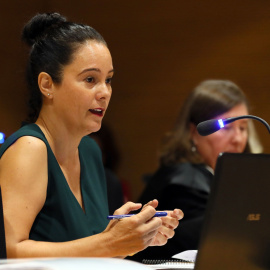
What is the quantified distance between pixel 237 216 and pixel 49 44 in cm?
100

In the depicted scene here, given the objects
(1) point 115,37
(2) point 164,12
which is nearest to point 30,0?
(1) point 115,37

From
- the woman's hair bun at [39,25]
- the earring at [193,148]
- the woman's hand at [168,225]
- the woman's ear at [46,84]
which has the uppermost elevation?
the woman's hair bun at [39,25]

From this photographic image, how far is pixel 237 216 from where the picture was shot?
146cm

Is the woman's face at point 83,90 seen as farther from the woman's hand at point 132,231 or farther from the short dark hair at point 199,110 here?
the short dark hair at point 199,110

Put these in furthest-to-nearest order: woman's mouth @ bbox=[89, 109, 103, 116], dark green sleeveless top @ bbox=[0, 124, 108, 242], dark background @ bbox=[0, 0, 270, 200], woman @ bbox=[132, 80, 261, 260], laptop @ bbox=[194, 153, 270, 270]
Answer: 1. dark background @ bbox=[0, 0, 270, 200]
2. woman @ bbox=[132, 80, 261, 260]
3. woman's mouth @ bbox=[89, 109, 103, 116]
4. dark green sleeveless top @ bbox=[0, 124, 108, 242]
5. laptop @ bbox=[194, 153, 270, 270]

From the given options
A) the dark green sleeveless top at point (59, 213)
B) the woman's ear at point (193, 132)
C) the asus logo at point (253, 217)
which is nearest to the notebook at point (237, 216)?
the asus logo at point (253, 217)

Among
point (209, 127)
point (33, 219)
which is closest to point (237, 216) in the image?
point (209, 127)

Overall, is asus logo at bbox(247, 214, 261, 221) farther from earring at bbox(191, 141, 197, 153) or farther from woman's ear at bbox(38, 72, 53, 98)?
earring at bbox(191, 141, 197, 153)

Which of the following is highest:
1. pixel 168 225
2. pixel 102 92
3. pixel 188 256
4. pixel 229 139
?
pixel 102 92

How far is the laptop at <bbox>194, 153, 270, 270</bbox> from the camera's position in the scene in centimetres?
142

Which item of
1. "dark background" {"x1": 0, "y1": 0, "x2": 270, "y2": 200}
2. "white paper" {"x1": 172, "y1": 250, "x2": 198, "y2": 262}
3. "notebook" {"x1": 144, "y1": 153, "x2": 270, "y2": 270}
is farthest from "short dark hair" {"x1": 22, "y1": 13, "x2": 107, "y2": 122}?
"dark background" {"x1": 0, "y1": 0, "x2": 270, "y2": 200}

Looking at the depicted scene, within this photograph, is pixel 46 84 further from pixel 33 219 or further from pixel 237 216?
pixel 237 216

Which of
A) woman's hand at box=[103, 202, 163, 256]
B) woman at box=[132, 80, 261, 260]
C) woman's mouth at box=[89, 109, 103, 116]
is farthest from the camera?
woman at box=[132, 80, 261, 260]

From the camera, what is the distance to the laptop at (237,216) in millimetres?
1419
